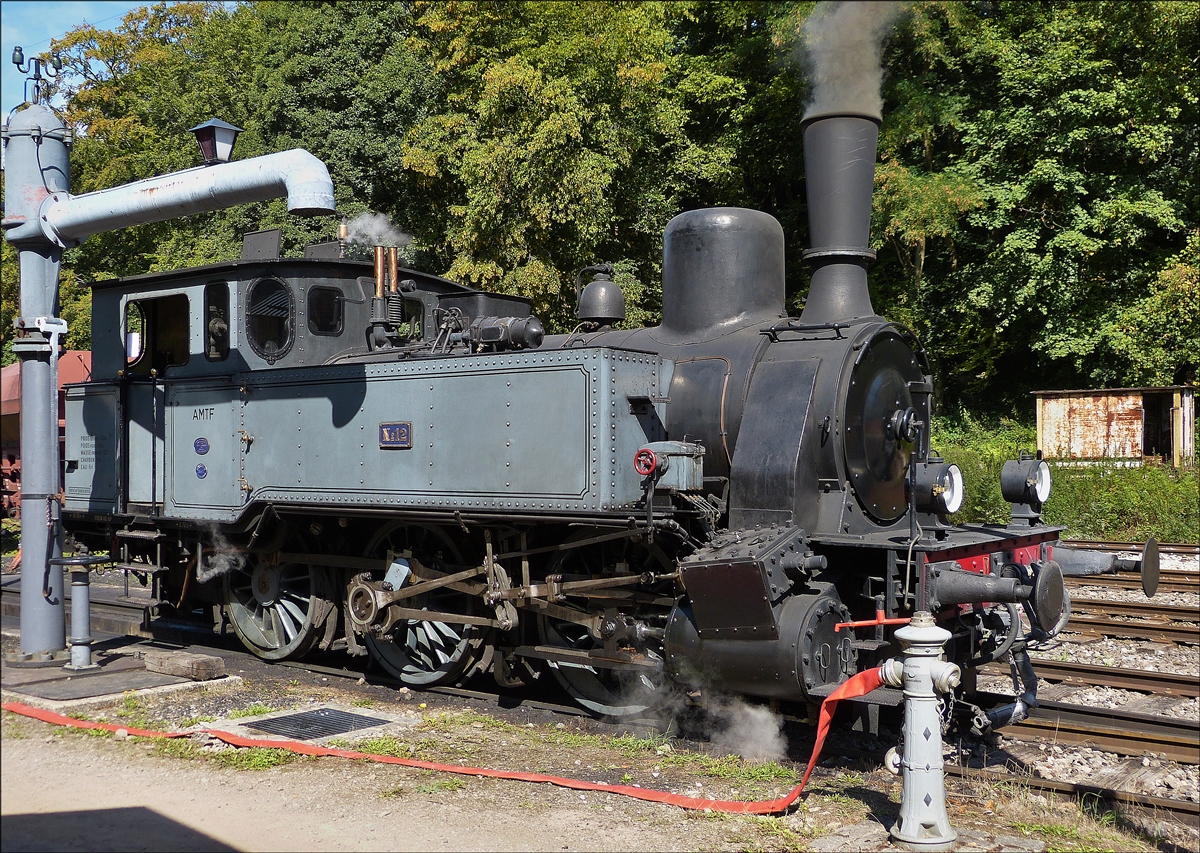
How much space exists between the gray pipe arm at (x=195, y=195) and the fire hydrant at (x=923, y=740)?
441cm

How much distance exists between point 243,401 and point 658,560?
141 inches

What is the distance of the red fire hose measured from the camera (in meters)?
4.91

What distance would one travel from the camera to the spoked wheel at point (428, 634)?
743cm

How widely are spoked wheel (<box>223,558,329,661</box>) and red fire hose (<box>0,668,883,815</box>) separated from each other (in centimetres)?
222

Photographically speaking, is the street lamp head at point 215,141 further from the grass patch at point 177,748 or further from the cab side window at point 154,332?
the grass patch at point 177,748

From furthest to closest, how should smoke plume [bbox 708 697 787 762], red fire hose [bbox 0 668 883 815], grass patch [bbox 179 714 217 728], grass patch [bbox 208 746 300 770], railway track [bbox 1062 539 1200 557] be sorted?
railway track [bbox 1062 539 1200 557], grass patch [bbox 179 714 217 728], smoke plume [bbox 708 697 787 762], grass patch [bbox 208 746 300 770], red fire hose [bbox 0 668 883 815]

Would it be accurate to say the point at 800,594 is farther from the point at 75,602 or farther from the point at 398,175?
the point at 398,175

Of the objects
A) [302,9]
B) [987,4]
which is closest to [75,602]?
[302,9]

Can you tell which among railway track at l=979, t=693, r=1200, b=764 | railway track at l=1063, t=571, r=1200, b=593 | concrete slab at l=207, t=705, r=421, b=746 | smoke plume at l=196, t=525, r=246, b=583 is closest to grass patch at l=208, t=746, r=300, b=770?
concrete slab at l=207, t=705, r=421, b=746

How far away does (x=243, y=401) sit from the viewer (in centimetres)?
802

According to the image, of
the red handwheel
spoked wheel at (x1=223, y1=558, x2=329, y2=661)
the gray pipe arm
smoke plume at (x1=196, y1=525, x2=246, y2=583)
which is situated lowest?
spoked wheel at (x1=223, y1=558, x2=329, y2=661)

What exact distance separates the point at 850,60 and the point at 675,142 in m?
14.1

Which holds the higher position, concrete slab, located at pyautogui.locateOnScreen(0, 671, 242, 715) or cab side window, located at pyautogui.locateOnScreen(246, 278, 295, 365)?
cab side window, located at pyautogui.locateOnScreen(246, 278, 295, 365)

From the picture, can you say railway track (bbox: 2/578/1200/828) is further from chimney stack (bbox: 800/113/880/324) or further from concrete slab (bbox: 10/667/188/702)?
chimney stack (bbox: 800/113/880/324)
